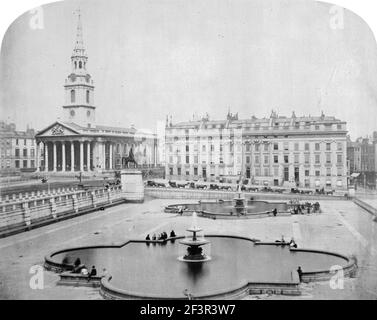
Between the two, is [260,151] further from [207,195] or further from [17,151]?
[17,151]

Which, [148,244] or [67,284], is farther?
[148,244]

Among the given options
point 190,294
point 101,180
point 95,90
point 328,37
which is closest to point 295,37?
point 328,37

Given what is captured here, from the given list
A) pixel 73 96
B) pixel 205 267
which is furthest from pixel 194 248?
pixel 73 96

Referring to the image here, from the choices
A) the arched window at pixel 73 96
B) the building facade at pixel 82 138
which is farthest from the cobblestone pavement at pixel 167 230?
the arched window at pixel 73 96

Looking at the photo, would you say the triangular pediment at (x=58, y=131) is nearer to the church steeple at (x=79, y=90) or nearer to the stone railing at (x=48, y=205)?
the church steeple at (x=79, y=90)

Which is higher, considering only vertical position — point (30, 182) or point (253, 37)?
point (253, 37)

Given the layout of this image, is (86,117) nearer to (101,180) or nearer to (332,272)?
(101,180)

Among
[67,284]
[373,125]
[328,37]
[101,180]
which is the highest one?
[328,37]
